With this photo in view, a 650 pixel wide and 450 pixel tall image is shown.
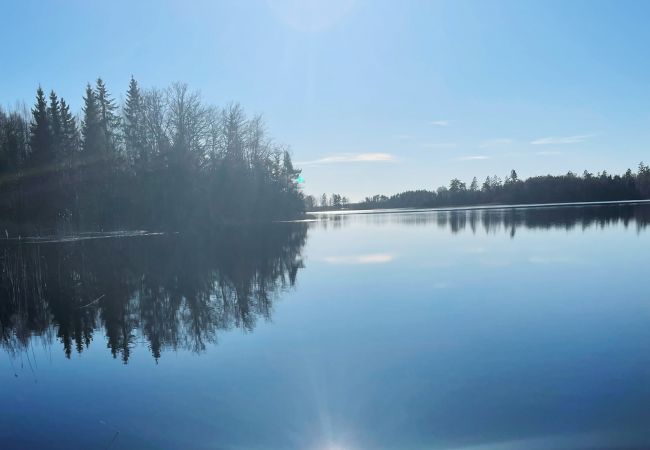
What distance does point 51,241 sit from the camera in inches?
1262

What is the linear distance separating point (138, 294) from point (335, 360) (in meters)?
8.33

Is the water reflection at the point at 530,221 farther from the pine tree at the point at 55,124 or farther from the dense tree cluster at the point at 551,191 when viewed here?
the dense tree cluster at the point at 551,191

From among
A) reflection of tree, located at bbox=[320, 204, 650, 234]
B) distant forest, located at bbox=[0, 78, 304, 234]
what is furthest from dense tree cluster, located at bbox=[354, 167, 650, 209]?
distant forest, located at bbox=[0, 78, 304, 234]

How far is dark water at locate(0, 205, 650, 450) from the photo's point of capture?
496 centimetres

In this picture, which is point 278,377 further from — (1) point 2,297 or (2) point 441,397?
(1) point 2,297

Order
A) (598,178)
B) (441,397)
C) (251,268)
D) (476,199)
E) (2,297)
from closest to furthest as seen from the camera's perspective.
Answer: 1. (441,397)
2. (2,297)
3. (251,268)
4. (598,178)
5. (476,199)

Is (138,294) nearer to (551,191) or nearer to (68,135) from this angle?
(68,135)

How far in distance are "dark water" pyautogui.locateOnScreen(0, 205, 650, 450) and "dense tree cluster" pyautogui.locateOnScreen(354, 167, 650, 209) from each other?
118258mm

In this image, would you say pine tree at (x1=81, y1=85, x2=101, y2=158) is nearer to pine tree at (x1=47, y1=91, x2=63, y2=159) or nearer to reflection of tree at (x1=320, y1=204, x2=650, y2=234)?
pine tree at (x1=47, y1=91, x2=63, y2=159)

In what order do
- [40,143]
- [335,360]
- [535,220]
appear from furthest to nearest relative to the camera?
[535,220] < [40,143] < [335,360]

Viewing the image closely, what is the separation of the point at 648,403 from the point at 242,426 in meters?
4.54

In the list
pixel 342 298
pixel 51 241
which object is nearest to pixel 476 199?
pixel 51 241

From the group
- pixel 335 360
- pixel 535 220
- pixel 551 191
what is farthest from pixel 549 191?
pixel 335 360

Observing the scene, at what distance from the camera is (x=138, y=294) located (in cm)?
1345
